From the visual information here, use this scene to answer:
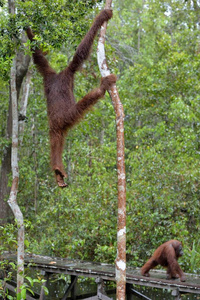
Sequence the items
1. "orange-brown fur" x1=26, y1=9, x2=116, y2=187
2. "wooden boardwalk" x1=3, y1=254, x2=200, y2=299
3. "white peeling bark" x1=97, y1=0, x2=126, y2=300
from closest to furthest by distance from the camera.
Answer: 1. "white peeling bark" x1=97, y1=0, x2=126, y2=300
2. "orange-brown fur" x1=26, y1=9, x2=116, y2=187
3. "wooden boardwalk" x1=3, y1=254, x2=200, y2=299

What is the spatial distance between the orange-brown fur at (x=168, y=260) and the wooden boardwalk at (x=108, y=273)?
4.5 inches

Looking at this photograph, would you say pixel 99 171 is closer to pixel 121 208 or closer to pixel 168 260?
pixel 168 260

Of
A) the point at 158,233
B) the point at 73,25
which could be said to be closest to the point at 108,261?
the point at 158,233

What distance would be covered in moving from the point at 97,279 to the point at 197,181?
3.08 metres

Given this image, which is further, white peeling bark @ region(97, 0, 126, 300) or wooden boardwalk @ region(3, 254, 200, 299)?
wooden boardwalk @ region(3, 254, 200, 299)

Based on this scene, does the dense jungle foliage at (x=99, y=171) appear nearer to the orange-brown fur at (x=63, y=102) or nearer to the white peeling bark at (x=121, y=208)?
the orange-brown fur at (x=63, y=102)

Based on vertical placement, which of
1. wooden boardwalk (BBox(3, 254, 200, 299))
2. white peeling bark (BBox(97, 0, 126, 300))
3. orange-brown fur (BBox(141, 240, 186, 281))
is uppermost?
white peeling bark (BBox(97, 0, 126, 300))

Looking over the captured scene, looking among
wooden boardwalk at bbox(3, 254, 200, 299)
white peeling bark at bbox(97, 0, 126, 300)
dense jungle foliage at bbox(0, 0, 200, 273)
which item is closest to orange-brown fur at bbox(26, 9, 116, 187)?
dense jungle foliage at bbox(0, 0, 200, 273)

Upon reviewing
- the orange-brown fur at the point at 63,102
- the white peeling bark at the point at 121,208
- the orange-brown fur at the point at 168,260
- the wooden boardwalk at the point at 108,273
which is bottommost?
the wooden boardwalk at the point at 108,273

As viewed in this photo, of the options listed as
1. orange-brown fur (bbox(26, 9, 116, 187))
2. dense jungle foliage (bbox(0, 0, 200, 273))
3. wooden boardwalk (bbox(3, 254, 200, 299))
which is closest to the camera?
orange-brown fur (bbox(26, 9, 116, 187))

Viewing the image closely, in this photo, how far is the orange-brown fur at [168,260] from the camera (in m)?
5.62

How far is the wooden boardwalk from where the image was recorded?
204 inches

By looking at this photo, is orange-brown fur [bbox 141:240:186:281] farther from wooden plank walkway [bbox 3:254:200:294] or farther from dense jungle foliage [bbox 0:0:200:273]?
dense jungle foliage [bbox 0:0:200:273]

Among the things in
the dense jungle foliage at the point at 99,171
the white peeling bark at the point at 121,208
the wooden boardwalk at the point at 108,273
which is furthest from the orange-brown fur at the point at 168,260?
the white peeling bark at the point at 121,208
